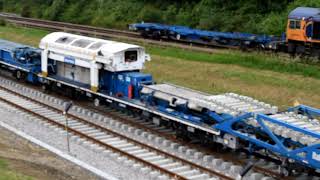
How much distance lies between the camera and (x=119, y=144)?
17844 millimetres

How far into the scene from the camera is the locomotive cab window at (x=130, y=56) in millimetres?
21109

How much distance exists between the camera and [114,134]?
18.8 m

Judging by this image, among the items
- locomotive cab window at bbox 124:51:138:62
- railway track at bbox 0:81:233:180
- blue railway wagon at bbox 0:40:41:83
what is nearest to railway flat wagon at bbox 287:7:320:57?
locomotive cab window at bbox 124:51:138:62

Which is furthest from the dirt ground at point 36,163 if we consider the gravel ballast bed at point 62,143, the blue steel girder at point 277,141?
the blue steel girder at point 277,141

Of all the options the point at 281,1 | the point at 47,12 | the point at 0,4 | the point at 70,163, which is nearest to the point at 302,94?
the point at 70,163

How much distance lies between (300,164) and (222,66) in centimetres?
1670

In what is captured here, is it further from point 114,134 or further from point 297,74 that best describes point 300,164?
point 297,74

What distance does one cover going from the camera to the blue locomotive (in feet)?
46.8

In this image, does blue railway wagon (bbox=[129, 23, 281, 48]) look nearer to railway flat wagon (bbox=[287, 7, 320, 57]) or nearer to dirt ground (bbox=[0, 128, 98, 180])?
railway flat wagon (bbox=[287, 7, 320, 57])

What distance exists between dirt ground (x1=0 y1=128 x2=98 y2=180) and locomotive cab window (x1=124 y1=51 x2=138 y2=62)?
5.22 meters

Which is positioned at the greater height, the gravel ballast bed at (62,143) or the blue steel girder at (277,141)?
the blue steel girder at (277,141)

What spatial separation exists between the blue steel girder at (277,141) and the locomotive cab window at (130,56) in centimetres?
640

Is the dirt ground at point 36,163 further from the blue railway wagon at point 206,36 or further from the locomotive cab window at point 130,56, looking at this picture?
the blue railway wagon at point 206,36

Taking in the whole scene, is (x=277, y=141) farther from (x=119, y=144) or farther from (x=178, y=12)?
(x=178, y=12)
